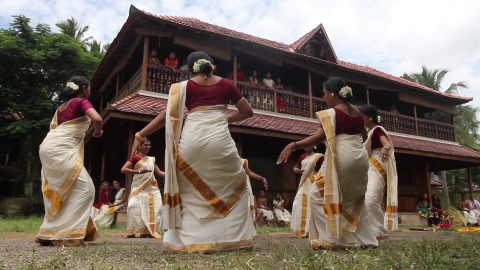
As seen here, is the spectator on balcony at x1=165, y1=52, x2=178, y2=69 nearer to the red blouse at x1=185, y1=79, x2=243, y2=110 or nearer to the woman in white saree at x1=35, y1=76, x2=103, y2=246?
the woman in white saree at x1=35, y1=76, x2=103, y2=246

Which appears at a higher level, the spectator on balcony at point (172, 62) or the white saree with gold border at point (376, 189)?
the spectator on balcony at point (172, 62)

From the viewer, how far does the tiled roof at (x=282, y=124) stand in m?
9.52

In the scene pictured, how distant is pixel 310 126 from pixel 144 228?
7506 mm

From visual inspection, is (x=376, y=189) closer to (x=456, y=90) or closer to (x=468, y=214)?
(x=468, y=214)

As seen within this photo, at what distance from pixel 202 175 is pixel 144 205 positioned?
3138mm

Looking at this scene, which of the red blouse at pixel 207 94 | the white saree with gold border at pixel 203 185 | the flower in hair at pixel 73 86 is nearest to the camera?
the white saree with gold border at pixel 203 185

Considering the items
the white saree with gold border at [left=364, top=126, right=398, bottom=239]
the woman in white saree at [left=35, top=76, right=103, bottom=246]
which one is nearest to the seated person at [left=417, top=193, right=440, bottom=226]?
the white saree with gold border at [left=364, top=126, right=398, bottom=239]

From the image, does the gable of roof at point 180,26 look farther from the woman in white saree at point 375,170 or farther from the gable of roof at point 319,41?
the woman in white saree at point 375,170

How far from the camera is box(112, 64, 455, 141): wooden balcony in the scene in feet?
36.3

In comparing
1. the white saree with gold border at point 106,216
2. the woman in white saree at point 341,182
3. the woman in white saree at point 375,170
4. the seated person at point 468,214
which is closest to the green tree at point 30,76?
the white saree with gold border at point 106,216

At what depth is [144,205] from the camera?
245 inches

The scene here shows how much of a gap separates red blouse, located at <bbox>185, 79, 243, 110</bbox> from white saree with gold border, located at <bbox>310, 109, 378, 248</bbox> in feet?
3.13

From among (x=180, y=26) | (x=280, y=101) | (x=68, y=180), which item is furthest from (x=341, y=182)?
(x=280, y=101)

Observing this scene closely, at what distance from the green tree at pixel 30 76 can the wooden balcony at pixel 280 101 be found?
3206mm
